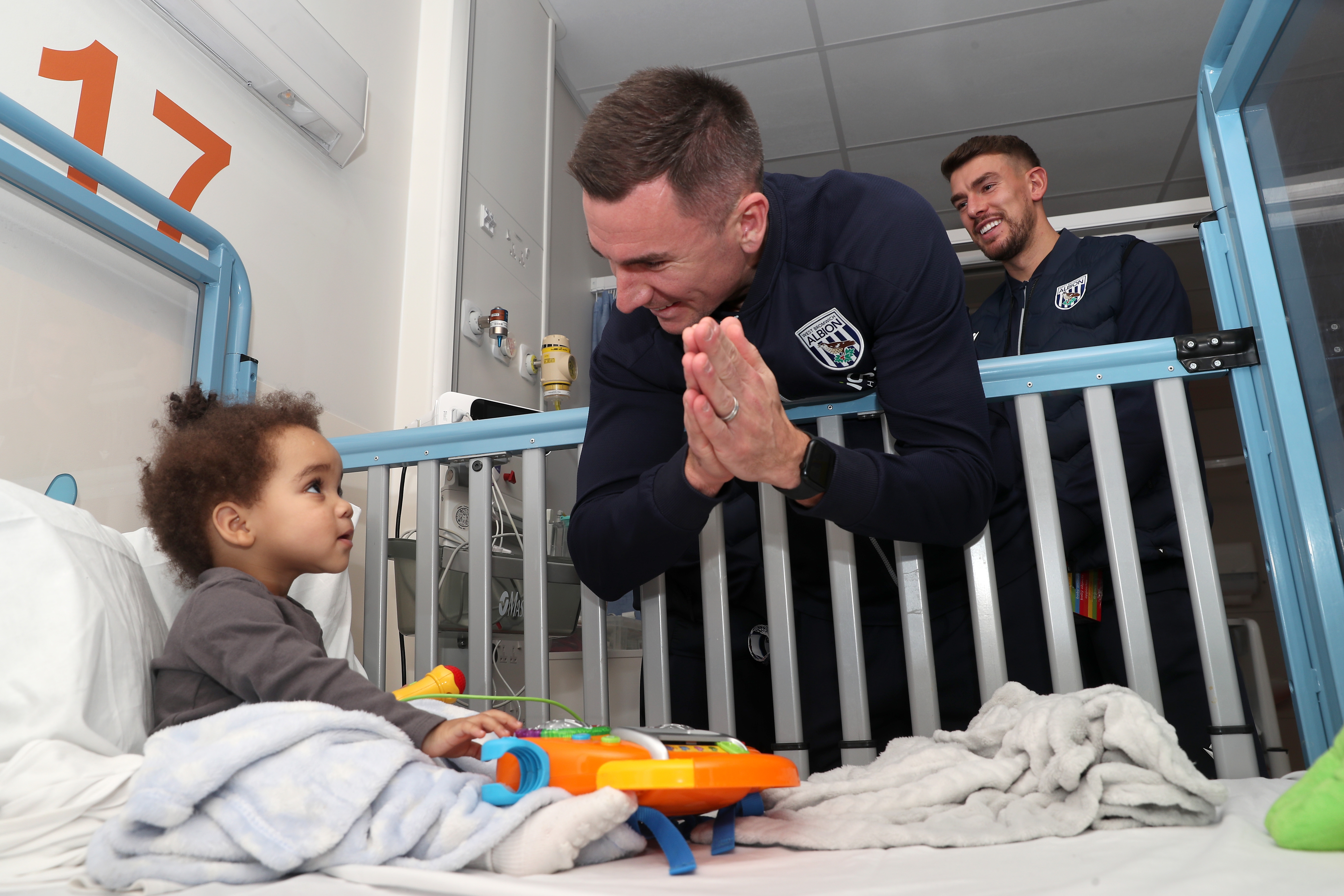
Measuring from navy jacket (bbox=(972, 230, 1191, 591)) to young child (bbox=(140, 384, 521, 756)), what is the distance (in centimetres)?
85

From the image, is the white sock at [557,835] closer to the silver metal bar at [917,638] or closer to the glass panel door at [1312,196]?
the silver metal bar at [917,638]

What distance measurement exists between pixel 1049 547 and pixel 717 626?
47cm

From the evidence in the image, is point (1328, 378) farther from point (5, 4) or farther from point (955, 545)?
point (5, 4)

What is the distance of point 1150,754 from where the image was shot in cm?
82

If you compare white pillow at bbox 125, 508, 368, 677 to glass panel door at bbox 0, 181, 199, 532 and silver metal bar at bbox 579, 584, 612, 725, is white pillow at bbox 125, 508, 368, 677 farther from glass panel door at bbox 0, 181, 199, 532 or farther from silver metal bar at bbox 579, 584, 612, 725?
silver metal bar at bbox 579, 584, 612, 725

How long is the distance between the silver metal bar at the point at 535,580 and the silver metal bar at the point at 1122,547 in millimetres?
801

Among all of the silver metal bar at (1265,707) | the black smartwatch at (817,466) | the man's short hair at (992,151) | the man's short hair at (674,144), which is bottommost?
the silver metal bar at (1265,707)

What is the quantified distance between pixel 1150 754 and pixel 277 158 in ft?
6.10

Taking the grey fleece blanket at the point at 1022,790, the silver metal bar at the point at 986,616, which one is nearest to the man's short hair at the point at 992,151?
the silver metal bar at the point at 986,616

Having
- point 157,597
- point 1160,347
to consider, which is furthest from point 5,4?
point 1160,347

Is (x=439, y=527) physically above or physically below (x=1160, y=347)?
below

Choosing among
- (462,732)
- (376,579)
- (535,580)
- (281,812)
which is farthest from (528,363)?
(281,812)

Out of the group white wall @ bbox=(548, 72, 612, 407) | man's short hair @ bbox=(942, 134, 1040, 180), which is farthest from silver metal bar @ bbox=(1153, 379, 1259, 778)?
white wall @ bbox=(548, 72, 612, 407)

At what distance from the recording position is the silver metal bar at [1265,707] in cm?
Result: 121
